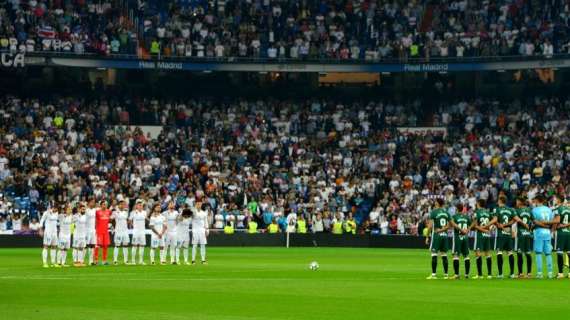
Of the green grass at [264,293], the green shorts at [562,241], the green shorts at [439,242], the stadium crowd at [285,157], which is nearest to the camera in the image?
the green grass at [264,293]

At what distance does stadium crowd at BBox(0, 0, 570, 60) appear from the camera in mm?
72625

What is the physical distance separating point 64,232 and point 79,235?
56 cm

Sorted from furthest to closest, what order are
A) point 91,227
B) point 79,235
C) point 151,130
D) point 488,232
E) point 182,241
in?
point 151,130, point 182,241, point 91,227, point 79,235, point 488,232

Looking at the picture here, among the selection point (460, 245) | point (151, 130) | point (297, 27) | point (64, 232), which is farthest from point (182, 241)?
point (297, 27)

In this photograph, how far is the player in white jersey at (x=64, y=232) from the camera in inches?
1704

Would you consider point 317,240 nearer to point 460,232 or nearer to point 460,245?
point 460,245

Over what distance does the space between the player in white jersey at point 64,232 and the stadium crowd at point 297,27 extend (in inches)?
1148

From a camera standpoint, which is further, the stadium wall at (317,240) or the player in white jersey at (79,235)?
the stadium wall at (317,240)

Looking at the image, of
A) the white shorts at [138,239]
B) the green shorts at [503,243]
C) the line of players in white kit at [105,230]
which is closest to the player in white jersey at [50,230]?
the line of players in white kit at [105,230]

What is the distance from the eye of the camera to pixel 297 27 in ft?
255

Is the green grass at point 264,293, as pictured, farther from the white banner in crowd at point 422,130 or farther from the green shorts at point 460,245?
the white banner in crowd at point 422,130

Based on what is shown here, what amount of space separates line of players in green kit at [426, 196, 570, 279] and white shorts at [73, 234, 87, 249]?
14.5 m

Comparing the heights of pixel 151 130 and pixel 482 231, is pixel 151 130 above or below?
above

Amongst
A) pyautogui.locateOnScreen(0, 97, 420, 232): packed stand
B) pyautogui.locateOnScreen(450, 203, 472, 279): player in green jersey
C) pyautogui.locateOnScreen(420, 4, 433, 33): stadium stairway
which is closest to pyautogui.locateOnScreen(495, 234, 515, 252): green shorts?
pyautogui.locateOnScreen(450, 203, 472, 279): player in green jersey
